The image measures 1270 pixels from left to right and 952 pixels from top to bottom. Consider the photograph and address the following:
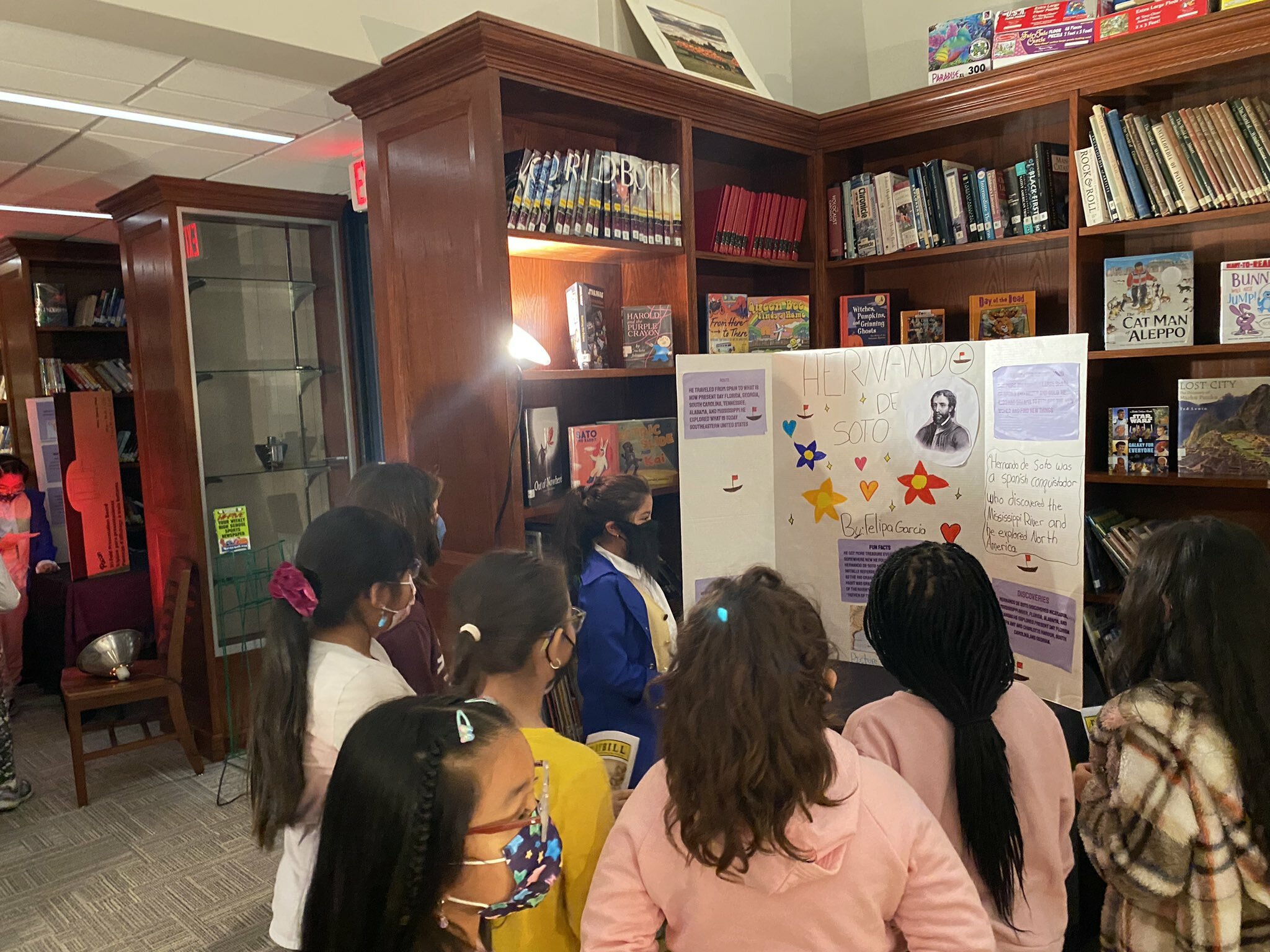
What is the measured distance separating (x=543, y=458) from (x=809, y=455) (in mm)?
804

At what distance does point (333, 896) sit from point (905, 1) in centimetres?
347

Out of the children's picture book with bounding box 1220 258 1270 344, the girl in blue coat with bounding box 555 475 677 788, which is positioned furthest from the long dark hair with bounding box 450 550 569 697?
the children's picture book with bounding box 1220 258 1270 344

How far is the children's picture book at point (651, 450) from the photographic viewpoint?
2.96 m

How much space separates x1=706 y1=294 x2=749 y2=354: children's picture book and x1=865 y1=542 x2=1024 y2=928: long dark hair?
61.4 inches

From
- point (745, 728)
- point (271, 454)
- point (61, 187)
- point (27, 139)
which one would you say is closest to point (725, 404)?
point (745, 728)

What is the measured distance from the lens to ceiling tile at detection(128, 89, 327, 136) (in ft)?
10.5

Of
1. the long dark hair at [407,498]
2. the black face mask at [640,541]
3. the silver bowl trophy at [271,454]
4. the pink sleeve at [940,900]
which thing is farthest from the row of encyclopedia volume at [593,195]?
the silver bowl trophy at [271,454]

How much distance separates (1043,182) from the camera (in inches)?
111

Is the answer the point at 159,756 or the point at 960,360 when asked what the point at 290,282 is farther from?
the point at 960,360

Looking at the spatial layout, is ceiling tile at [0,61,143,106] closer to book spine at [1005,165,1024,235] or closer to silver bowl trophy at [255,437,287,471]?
silver bowl trophy at [255,437,287,471]

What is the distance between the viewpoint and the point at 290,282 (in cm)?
463

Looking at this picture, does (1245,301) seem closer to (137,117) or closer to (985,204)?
(985,204)

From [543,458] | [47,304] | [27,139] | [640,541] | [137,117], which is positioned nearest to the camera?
[640,541]

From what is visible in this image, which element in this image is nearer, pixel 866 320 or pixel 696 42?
pixel 696 42
